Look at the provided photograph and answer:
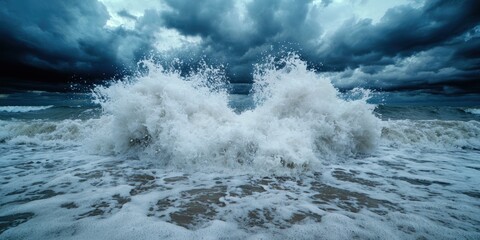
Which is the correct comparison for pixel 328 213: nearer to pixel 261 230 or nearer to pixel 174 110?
pixel 261 230

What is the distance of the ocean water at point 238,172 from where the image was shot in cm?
264

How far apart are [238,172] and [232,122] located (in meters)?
2.07

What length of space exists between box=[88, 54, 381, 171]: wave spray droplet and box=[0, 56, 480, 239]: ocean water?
0.09 feet

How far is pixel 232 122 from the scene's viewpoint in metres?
6.51

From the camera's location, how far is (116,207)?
121 inches

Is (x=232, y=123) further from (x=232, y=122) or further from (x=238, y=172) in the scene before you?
(x=238, y=172)

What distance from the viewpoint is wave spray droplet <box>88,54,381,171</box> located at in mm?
5137

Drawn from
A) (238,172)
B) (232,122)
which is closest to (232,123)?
(232,122)

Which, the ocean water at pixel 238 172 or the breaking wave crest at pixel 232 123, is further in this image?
the breaking wave crest at pixel 232 123

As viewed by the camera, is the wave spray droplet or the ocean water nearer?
the ocean water

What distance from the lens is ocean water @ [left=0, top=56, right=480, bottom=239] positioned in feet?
8.66

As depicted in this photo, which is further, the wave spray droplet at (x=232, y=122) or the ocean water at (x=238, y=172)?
the wave spray droplet at (x=232, y=122)

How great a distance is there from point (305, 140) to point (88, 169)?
426 cm

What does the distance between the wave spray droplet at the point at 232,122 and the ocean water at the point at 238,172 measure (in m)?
0.03
